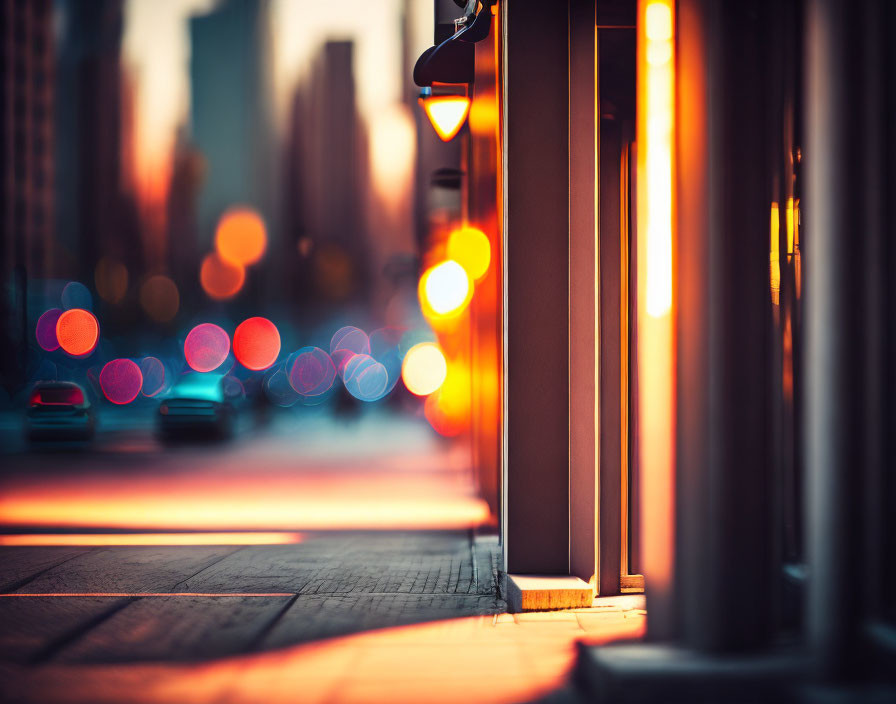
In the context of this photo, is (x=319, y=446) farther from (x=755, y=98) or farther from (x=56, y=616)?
(x=755, y=98)

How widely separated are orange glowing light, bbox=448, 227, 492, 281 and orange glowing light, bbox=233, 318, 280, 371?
282ft

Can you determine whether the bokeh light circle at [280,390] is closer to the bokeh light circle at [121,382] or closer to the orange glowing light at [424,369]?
the bokeh light circle at [121,382]

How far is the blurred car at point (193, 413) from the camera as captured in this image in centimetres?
2633

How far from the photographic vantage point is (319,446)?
27.3m

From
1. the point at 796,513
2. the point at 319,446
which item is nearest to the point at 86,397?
the point at 319,446

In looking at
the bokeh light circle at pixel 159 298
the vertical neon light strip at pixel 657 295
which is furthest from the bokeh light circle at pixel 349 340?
the vertical neon light strip at pixel 657 295

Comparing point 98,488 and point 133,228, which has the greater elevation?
point 133,228

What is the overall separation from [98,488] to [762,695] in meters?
13.5

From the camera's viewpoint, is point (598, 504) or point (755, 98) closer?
point (755, 98)

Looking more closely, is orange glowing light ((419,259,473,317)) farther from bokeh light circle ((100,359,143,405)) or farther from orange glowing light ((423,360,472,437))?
bokeh light circle ((100,359,143,405))

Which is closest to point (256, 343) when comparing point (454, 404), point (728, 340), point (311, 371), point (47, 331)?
point (311, 371)

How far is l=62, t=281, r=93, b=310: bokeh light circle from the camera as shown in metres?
81.2

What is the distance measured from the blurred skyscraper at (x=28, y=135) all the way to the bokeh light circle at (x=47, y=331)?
12385mm

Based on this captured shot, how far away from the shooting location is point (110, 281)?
75.8 metres
